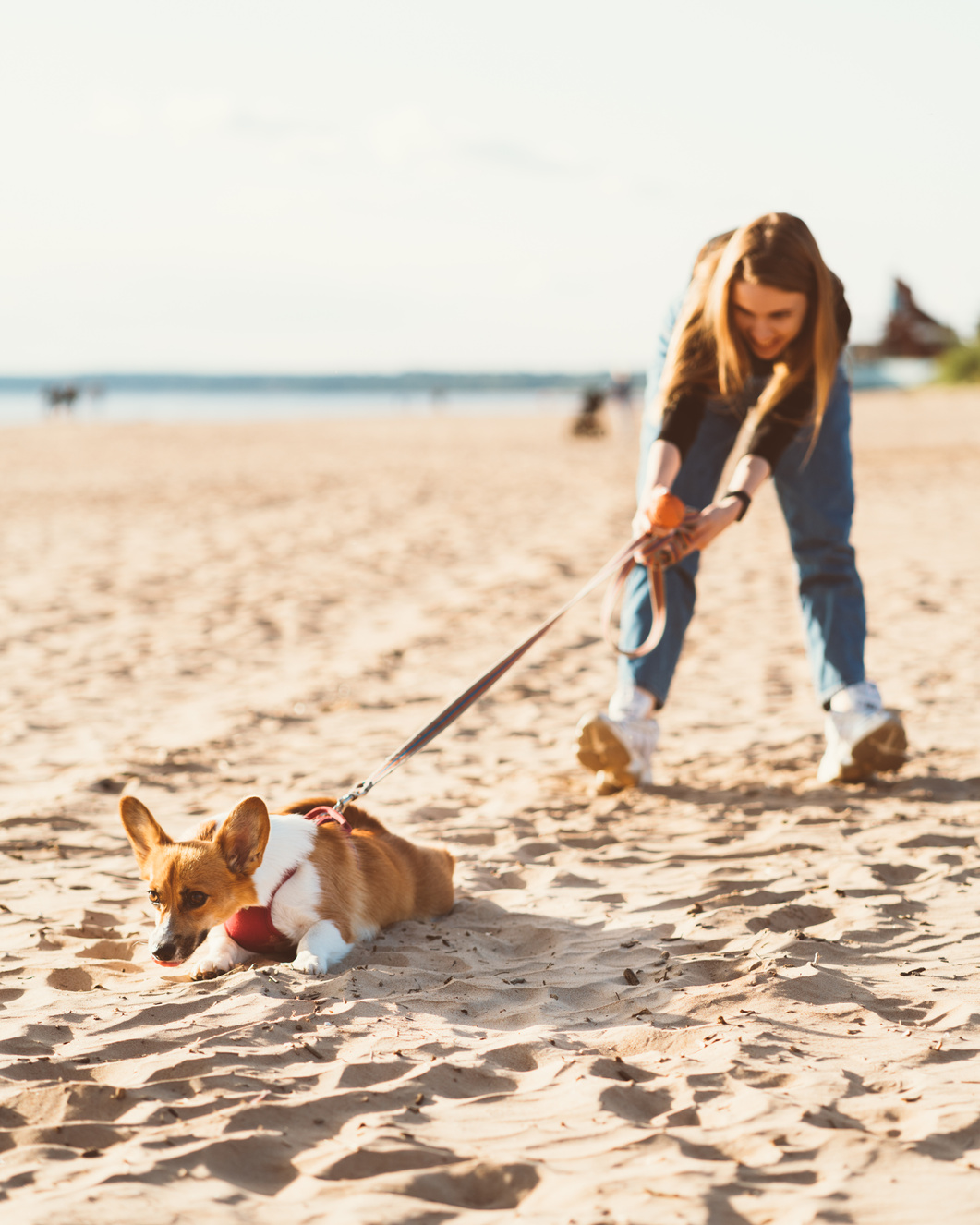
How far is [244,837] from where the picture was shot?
306cm

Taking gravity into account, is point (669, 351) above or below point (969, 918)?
above

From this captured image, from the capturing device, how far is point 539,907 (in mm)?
3676

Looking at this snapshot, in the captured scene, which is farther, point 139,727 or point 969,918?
point 139,727

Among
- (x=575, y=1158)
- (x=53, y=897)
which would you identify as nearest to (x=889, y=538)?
(x=53, y=897)

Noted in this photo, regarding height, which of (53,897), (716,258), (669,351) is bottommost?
(53,897)

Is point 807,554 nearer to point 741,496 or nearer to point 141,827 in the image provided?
point 741,496

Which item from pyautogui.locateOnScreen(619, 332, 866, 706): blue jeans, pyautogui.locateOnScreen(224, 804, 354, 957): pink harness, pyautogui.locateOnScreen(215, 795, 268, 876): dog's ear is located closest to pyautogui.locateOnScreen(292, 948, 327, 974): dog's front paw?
pyautogui.locateOnScreen(224, 804, 354, 957): pink harness

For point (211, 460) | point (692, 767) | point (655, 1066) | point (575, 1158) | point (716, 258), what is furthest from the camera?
point (211, 460)

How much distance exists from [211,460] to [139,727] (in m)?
19.5

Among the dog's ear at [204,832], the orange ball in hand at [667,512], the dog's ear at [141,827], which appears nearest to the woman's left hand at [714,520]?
the orange ball in hand at [667,512]

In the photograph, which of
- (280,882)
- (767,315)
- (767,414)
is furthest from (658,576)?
(280,882)

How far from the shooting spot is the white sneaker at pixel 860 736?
4.57 meters

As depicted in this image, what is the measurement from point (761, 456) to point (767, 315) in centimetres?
51

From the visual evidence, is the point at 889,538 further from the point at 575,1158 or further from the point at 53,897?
the point at 575,1158
